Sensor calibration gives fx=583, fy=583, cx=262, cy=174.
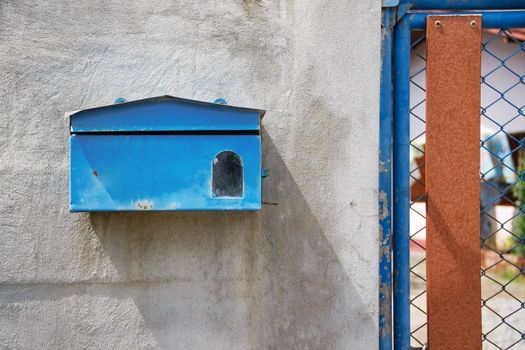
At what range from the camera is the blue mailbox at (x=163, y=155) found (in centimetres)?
156

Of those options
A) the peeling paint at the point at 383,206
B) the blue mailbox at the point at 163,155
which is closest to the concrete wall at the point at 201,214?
the peeling paint at the point at 383,206

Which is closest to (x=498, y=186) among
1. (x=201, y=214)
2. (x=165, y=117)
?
(x=201, y=214)

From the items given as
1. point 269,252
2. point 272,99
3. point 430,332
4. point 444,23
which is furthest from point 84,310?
point 444,23

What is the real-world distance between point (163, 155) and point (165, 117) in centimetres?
10

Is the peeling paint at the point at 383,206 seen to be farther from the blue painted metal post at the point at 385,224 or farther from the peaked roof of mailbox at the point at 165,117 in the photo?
the peaked roof of mailbox at the point at 165,117

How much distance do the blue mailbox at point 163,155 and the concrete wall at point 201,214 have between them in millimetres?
186

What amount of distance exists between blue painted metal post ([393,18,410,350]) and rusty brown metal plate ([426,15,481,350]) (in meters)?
0.06

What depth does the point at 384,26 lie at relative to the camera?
1.79m

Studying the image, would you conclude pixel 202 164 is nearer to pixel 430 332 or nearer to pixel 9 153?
pixel 9 153

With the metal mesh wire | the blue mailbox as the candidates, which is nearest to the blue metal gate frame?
the blue mailbox

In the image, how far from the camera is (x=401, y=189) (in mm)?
1758

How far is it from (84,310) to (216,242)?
436mm

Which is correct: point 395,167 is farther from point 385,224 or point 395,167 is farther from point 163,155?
point 163,155

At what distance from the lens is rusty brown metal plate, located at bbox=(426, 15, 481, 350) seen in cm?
173
